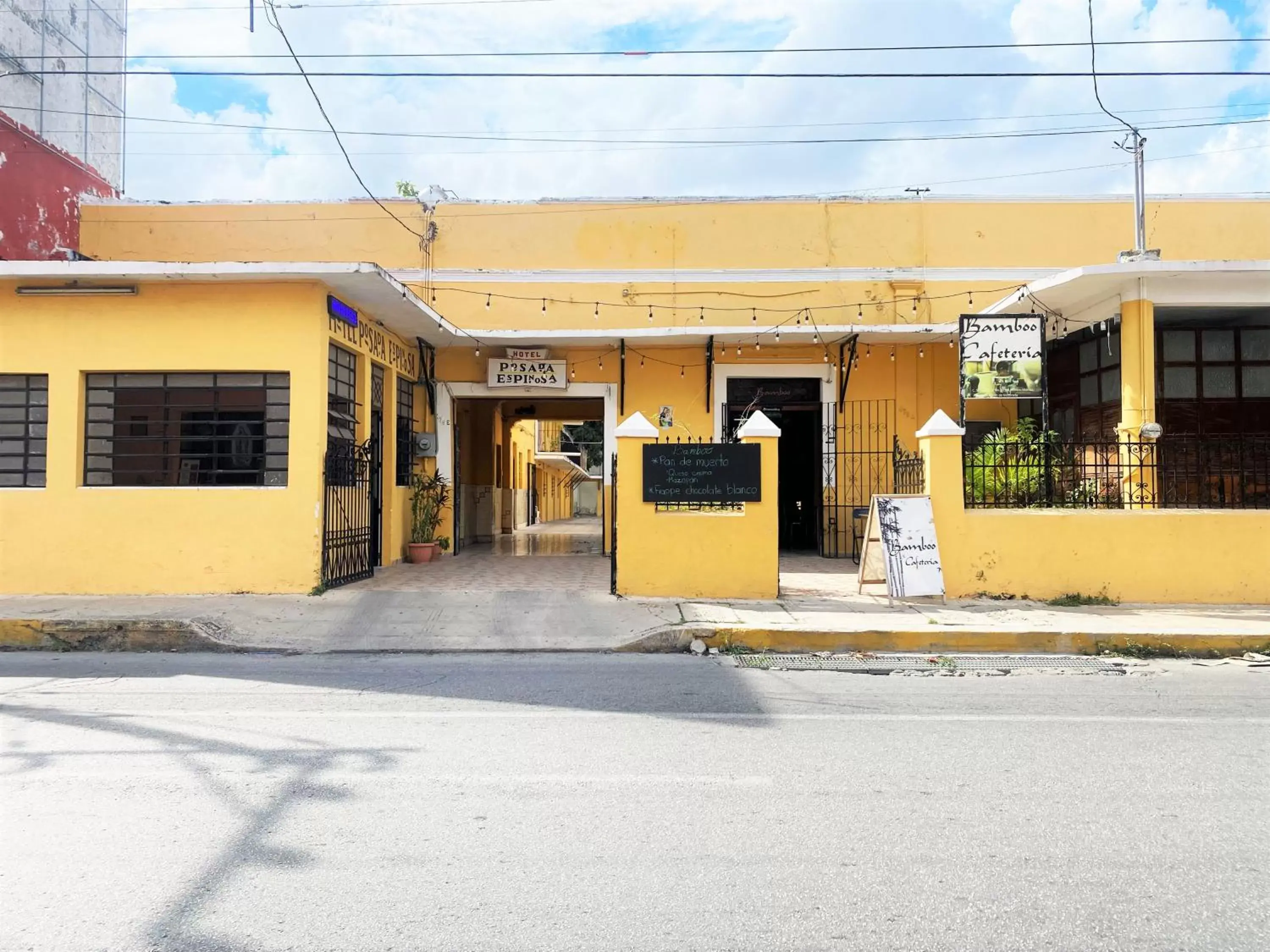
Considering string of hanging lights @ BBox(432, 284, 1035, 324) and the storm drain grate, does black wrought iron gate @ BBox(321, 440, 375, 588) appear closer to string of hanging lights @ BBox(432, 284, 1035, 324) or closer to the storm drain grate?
string of hanging lights @ BBox(432, 284, 1035, 324)

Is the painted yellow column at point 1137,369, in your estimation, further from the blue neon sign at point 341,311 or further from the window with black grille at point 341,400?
the blue neon sign at point 341,311

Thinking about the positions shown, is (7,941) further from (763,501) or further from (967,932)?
(763,501)

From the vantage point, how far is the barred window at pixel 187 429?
10797 millimetres

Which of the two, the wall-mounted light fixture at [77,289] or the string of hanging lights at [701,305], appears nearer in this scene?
the wall-mounted light fixture at [77,289]

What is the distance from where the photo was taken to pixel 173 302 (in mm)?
10633

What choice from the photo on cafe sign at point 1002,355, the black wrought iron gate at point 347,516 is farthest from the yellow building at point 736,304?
the photo on cafe sign at point 1002,355

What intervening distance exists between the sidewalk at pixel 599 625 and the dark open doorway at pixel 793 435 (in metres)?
6.41

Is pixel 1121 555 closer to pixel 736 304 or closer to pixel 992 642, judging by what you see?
pixel 992 642

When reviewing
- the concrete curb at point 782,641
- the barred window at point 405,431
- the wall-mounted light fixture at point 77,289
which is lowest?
the concrete curb at point 782,641

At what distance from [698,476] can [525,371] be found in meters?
6.32

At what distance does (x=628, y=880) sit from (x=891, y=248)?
14635mm

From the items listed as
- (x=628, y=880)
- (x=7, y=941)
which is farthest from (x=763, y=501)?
(x=7, y=941)

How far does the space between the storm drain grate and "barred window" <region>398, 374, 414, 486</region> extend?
27.2ft

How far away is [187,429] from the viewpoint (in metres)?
11.0
